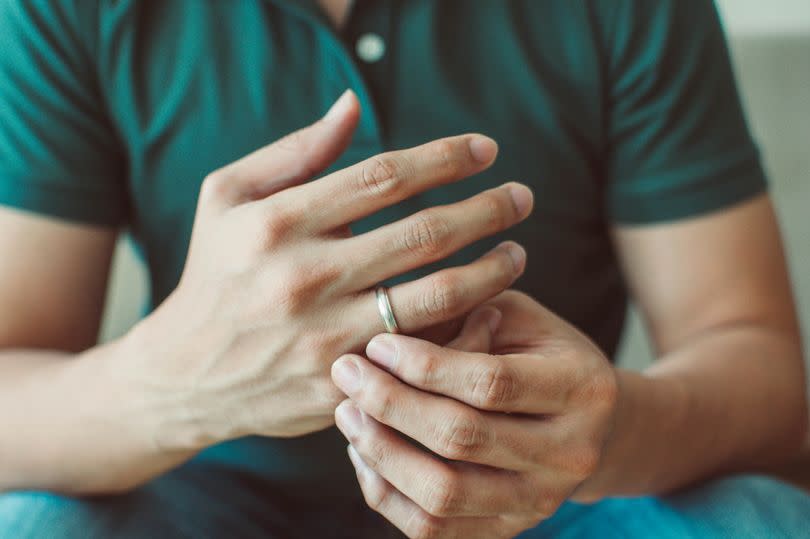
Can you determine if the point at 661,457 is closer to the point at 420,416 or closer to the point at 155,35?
the point at 420,416

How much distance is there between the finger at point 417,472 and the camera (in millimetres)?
526

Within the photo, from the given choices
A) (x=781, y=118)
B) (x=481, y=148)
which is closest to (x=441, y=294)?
(x=481, y=148)

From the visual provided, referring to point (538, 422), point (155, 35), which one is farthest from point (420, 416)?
point (155, 35)

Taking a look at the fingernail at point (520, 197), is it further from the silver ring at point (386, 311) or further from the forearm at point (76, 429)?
the forearm at point (76, 429)

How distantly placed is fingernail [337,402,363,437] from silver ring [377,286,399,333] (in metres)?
0.06

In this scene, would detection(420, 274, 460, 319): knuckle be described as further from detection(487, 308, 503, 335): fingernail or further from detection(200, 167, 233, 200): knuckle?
detection(200, 167, 233, 200): knuckle

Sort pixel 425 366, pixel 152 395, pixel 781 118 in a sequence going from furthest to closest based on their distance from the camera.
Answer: pixel 781 118
pixel 152 395
pixel 425 366

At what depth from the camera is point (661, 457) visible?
0.65m

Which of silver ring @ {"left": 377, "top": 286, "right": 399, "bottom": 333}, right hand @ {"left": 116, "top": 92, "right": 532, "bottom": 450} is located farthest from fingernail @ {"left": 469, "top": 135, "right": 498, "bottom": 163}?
silver ring @ {"left": 377, "top": 286, "right": 399, "bottom": 333}

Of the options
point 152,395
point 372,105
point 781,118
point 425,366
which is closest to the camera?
point 425,366

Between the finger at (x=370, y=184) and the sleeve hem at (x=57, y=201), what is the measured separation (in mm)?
306

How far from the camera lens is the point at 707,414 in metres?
0.69

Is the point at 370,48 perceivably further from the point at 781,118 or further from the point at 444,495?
the point at 781,118

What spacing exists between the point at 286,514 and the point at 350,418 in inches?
12.2
